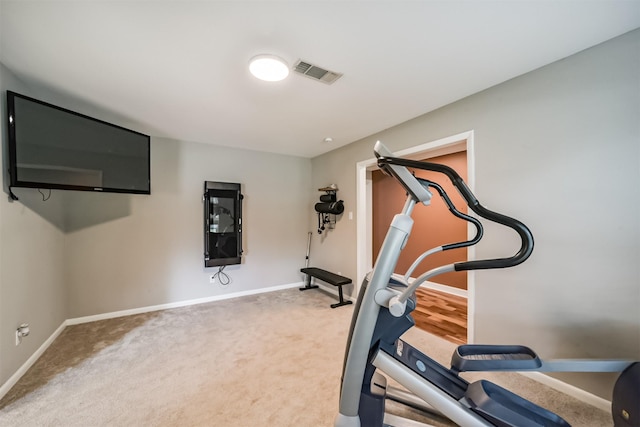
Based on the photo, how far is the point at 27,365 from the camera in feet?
6.97

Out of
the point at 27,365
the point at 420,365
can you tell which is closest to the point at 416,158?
the point at 420,365

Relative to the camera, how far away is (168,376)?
206cm

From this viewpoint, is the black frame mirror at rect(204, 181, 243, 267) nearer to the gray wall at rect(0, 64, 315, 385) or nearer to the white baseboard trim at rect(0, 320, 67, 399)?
the gray wall at rect(0, 64, 315, 385)

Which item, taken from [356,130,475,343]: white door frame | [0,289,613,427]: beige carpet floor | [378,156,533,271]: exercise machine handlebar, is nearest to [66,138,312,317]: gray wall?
[0,289,613,427]: beige carpet floor

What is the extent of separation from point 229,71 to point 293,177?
2783 mm

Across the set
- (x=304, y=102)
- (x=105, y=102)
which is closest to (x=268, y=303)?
(x=304, y=102)

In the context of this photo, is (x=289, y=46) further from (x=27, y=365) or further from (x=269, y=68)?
(x=27, y=365)

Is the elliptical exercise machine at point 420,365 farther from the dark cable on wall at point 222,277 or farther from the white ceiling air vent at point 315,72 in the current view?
the dark cable on wall at point 222,277

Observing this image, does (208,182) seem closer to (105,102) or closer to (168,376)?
(105,102)

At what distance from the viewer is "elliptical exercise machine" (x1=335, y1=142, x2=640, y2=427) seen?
1244 millimetres

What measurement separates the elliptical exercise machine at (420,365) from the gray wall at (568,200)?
500 millimetres

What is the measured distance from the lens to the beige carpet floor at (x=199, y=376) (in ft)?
5.40

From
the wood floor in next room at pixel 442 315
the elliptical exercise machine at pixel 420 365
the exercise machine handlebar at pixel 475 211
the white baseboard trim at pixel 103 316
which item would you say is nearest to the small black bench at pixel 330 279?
the white baseboard trim at pixel 103 316

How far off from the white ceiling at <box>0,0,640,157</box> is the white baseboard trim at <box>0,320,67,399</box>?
238 centimetres
